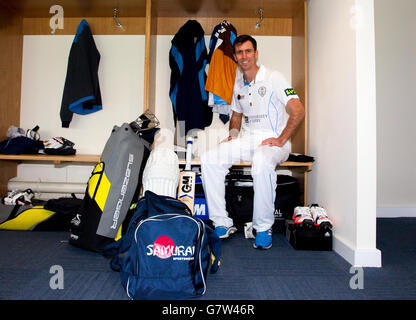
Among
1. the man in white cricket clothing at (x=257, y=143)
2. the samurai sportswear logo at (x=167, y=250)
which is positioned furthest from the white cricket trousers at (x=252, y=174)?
the samurai sportswear logo at (x=167, y=250)

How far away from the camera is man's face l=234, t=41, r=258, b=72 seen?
210 centimetres

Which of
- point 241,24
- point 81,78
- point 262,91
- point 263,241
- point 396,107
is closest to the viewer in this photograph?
point 263,241

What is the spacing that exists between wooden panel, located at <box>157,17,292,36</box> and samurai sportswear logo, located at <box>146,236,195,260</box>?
2.31 m

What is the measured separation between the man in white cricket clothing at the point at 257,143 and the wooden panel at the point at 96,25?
4.19 ft

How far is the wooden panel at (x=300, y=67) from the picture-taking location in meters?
2.33

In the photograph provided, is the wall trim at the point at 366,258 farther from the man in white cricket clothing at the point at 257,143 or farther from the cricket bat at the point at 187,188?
the cricket bat at the point at 187,188

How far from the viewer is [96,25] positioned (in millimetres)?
2857

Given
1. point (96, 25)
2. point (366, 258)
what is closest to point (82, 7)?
point (96, 25)

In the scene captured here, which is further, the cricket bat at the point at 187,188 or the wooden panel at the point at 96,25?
Answer: the wooden panel at the point at 96,25

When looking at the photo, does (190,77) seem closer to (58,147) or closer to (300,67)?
(300,67)

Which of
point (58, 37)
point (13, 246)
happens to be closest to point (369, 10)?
point (13, 246)

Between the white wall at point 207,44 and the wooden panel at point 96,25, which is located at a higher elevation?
the wooden panel at point 96,25

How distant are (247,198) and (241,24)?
1786mm
